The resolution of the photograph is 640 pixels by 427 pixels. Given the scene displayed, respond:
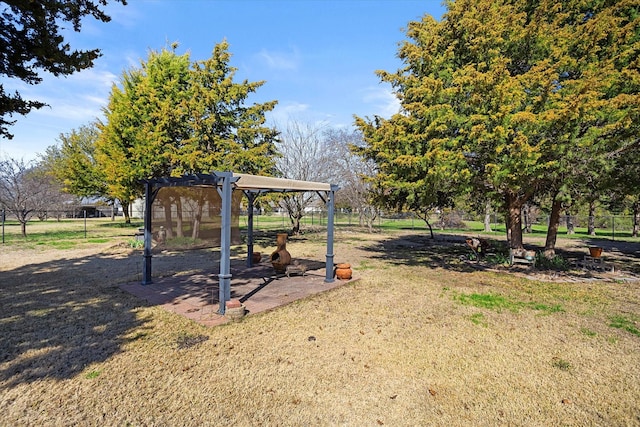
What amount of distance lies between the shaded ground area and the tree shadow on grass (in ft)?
2.00

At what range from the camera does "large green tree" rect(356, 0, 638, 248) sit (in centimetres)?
773

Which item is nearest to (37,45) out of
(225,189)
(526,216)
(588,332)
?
(225,189)

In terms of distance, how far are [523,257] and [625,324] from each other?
5921 millimetres

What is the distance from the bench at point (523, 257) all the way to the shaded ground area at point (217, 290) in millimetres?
6473

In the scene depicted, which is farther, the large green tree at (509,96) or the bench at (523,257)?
the bench at (523,257)

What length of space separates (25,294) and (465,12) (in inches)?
537

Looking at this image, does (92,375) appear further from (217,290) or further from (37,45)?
(37,45)

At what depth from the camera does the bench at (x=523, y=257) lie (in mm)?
10453

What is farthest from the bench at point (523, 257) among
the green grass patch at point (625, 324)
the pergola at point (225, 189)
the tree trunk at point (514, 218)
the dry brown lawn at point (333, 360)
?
the pergola at point (225, 189)

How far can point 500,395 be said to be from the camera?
11.3ft

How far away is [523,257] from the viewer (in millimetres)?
11242

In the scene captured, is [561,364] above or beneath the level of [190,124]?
beneath

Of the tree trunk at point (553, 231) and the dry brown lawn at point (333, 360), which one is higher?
the tree trunk at point (553, 231)

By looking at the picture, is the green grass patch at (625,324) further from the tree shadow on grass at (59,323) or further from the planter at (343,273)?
the tree shadow on grass at (59,323)
